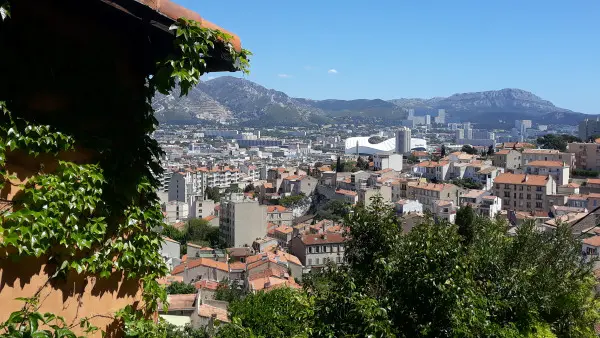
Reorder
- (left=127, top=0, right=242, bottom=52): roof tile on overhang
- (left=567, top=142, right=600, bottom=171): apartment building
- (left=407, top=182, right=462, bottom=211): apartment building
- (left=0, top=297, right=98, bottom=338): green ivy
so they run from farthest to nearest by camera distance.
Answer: (left=567, top=142, right=600, bottom=171): apartment building → (left=407, top=182, right=462, bottom=211): apartment building → (left=127, top=0, right=242, bottom=52): roof tile on overhang → (left=0, top=297, right=98, bottom=338): green ivy

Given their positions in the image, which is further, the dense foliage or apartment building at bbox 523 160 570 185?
apartment building at bbox 523 160 570 185

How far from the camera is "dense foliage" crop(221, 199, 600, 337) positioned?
10.2 feet

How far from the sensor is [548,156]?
173 feet

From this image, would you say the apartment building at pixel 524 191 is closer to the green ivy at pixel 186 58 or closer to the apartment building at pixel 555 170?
the apartment building at pixel 555 170

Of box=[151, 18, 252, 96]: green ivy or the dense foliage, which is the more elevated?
box=[151, 18, 252, 96]: green ivy

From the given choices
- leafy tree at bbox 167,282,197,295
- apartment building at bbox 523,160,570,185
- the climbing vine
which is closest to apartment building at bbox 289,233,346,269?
leafy tree at bbox 167,282,197,295

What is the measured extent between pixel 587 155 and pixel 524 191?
49.1 ft

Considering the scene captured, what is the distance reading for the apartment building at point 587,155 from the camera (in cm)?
5250

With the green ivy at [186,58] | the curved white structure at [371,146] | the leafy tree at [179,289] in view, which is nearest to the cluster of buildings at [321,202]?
the leafy tree at [179,289]

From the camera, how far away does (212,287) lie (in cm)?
2258

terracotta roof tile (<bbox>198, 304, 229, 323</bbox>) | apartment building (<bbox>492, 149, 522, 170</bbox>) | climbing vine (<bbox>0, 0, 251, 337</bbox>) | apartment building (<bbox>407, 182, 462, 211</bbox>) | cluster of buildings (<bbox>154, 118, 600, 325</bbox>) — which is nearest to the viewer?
climbing vine (<bbox>0, 0, 251, 337</bbox>)

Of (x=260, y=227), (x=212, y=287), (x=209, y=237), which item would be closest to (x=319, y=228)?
(x=260, y=227)

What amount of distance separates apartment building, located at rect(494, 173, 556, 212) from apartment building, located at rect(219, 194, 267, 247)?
19.7 m

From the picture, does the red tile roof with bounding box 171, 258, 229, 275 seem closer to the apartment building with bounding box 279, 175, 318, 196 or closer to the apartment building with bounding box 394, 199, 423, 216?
the apartment building with bounding box 394, 199, 423, 216
